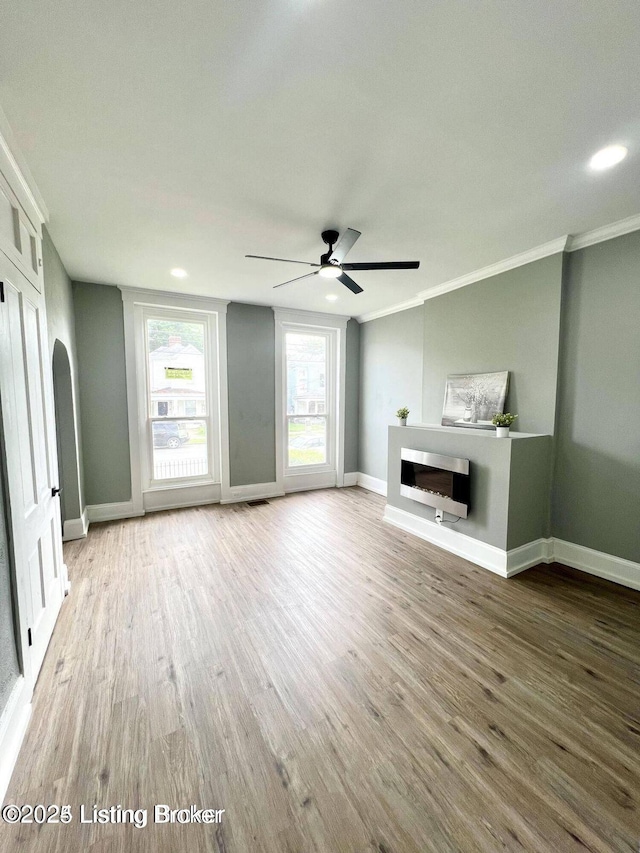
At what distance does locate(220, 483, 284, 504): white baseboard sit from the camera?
4992 mm

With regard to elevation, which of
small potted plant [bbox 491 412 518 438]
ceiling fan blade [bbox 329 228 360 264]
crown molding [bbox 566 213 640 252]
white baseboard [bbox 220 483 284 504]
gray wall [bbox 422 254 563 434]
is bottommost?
white baseboard [bbox 220 483 284 504]

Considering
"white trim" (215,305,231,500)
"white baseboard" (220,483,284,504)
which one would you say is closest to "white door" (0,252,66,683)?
"white trim" (215,305,231,500)

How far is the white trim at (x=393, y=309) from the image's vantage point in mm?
4592

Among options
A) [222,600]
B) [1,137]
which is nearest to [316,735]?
[222,600]

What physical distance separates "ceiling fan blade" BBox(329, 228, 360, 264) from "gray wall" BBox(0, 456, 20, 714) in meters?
2.35

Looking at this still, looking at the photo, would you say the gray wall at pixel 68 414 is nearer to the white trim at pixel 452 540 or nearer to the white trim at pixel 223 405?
the white trim at pixel 223 405

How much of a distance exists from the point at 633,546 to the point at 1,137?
4.88 m

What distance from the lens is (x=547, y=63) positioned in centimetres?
137

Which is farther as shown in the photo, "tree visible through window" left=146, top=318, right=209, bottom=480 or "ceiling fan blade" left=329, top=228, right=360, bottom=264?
"tree visible through window" left=146, top=318, right=209, bottom=480

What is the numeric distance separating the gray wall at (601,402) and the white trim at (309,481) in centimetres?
337

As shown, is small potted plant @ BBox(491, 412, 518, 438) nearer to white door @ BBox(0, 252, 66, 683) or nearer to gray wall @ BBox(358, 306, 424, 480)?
gray wall @ BBox(358, 306, 424, 480)

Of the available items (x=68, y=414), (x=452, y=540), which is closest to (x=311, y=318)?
(x=68, y=414)

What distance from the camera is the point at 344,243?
2.43m

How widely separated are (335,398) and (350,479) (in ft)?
4.77
